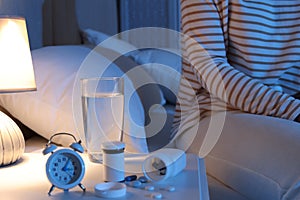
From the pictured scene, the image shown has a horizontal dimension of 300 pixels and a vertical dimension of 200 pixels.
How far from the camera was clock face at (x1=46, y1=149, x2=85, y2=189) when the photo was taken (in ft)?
2.31

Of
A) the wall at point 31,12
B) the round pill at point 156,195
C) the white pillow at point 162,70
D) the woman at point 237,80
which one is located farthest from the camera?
the white pillow at point 162,70

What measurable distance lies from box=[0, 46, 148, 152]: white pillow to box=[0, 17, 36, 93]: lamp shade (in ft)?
0.58

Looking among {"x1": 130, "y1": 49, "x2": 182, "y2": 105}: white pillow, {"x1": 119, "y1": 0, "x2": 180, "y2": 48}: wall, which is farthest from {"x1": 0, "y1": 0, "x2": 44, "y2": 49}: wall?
{"x1": 119, "y1": 0, "x2": 180, "y2": 48}: wall

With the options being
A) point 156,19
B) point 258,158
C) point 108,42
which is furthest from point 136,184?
point 156,19

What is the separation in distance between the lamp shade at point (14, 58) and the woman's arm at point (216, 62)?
1.52 ft

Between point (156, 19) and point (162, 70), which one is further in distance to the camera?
point (156, 19)

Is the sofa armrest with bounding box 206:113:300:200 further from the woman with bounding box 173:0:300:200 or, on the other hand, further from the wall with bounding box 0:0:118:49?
the wall with bounding box 0:0:118:49

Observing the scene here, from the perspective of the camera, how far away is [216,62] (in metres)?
1.15

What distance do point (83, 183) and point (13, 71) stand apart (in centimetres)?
30

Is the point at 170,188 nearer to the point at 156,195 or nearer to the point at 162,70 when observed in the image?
the point at 156,195

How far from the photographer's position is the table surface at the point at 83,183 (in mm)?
689

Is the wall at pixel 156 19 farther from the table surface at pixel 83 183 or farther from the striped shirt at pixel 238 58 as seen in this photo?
the table surface at pixel 83 183

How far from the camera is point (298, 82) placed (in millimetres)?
1273

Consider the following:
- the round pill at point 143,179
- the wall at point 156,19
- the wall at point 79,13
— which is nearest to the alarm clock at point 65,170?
the round pill at point 143,179
